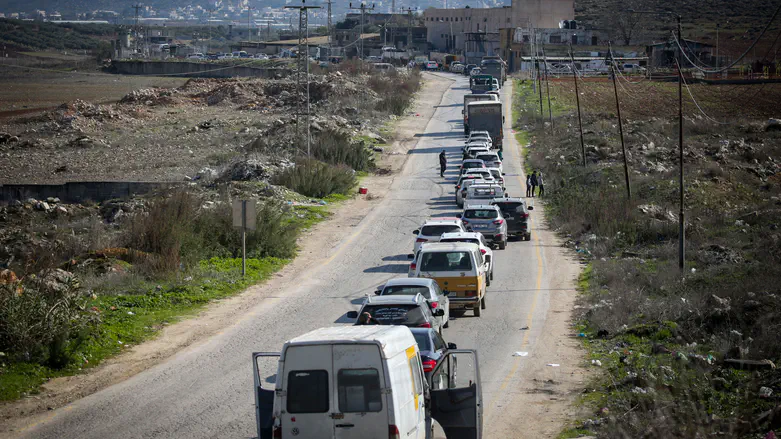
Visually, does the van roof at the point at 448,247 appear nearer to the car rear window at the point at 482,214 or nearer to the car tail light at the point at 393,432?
the car rear window at the point at 482,214

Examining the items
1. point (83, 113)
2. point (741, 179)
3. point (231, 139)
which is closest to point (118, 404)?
point (741, 179)

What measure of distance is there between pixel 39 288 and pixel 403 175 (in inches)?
1529

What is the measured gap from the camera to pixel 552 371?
16984mm

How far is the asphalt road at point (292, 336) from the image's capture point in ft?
44.9

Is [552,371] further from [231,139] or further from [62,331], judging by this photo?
[231,139]

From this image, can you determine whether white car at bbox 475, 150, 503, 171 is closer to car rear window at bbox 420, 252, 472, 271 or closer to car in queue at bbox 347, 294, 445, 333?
car rear window at bbox 420, 252, 472, 271

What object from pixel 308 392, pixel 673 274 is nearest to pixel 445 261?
pixel 673 274

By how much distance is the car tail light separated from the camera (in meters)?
9.84

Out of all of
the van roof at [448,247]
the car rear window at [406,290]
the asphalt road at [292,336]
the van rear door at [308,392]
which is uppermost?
the van rear door at [308,392]

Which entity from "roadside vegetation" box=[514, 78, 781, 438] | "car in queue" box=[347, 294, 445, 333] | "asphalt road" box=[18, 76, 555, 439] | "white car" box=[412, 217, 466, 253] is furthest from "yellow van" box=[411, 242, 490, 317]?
"white car" box=[412, 217, 466, 253]

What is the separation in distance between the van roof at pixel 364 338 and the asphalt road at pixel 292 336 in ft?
11.1

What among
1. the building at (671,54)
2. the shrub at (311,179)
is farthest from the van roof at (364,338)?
the building at (671,54)

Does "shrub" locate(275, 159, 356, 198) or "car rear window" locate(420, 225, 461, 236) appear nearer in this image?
"car rear window" locate(420, 225, 461, 236)

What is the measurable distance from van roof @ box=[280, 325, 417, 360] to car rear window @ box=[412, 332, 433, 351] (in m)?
3.26
